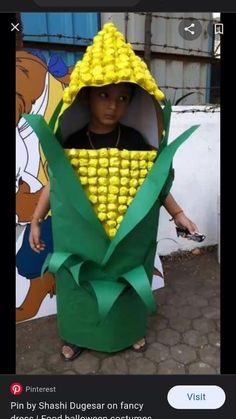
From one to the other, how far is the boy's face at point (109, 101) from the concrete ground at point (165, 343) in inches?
29.6

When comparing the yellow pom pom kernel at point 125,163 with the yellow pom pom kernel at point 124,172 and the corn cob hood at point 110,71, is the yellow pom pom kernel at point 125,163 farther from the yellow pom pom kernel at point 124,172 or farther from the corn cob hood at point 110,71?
the corn cob hood at point 110,71

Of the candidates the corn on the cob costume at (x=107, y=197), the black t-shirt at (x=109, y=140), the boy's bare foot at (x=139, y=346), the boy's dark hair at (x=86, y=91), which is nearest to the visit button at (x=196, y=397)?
the corn on the cob costume at (x=107, y=197)

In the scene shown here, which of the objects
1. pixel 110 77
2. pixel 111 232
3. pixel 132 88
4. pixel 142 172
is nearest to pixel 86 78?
pixel 110 77

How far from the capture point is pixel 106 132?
1088 millimetres

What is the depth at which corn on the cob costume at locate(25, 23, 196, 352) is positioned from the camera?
0.92 metres

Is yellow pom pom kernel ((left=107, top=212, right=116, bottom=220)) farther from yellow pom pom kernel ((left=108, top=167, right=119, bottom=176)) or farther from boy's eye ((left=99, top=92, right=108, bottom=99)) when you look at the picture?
boy's eye ((left=99, top=92, right=108, bottom=99))

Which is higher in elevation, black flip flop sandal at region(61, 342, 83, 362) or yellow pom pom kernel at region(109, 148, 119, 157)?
yellow pom pom kernel at region(109, 148, 119, 157)

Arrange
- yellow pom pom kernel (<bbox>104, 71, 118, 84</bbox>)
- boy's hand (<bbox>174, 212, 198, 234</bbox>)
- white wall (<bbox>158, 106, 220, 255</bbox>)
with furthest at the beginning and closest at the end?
white wall (<bbox>158, 106, 220, 255</bbox>)
boy's hand (<bbox>174, 212, 198, 234</bbox>)
yellow pom pom kernel (<bbox>104, 71, 118, 84</bbox>)

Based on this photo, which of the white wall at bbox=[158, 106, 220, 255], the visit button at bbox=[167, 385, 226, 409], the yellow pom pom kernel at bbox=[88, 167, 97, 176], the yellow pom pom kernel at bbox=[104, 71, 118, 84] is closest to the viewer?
the visit button at bbox=[167, 385, 226, 409]

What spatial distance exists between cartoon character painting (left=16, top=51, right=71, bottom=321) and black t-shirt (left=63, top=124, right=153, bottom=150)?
0.96 feet

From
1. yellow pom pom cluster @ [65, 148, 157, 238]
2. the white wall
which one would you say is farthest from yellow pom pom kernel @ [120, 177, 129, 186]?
the white wall

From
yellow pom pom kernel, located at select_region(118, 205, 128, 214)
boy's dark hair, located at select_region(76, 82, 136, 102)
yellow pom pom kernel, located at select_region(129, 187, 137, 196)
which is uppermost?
boy's dark hair, located at select_region(76, 82, 136, 102)
